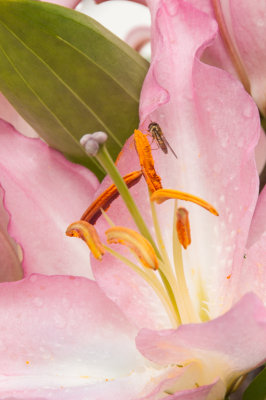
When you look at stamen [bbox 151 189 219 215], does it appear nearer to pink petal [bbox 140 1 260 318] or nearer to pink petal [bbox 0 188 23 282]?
pink petal [bbox 140 1 260 318]

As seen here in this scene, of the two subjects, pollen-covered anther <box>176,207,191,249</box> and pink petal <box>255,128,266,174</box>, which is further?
pink petal <box>255,128,266,174</box>

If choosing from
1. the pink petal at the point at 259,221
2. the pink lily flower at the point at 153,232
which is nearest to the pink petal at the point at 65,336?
the pink lily flower at the point at 153,232

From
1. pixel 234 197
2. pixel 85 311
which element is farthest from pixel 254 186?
pixel 85 311

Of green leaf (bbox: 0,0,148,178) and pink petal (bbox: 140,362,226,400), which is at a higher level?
green leaf (bbox: 0,0,148,178)

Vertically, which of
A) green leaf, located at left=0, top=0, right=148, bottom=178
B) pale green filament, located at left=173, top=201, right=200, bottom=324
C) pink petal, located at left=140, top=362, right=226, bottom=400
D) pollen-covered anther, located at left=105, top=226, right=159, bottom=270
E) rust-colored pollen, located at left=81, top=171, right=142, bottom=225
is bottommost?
pink petal, located at left=140, top=362, right=226, bottom=400

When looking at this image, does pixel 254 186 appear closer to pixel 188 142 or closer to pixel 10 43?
pixel 188 142

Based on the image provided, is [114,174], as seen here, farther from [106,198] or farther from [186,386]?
[186,386]

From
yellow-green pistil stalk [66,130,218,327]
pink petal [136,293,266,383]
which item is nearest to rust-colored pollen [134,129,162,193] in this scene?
yellow-green pistil stalk [66,130,218,327]
